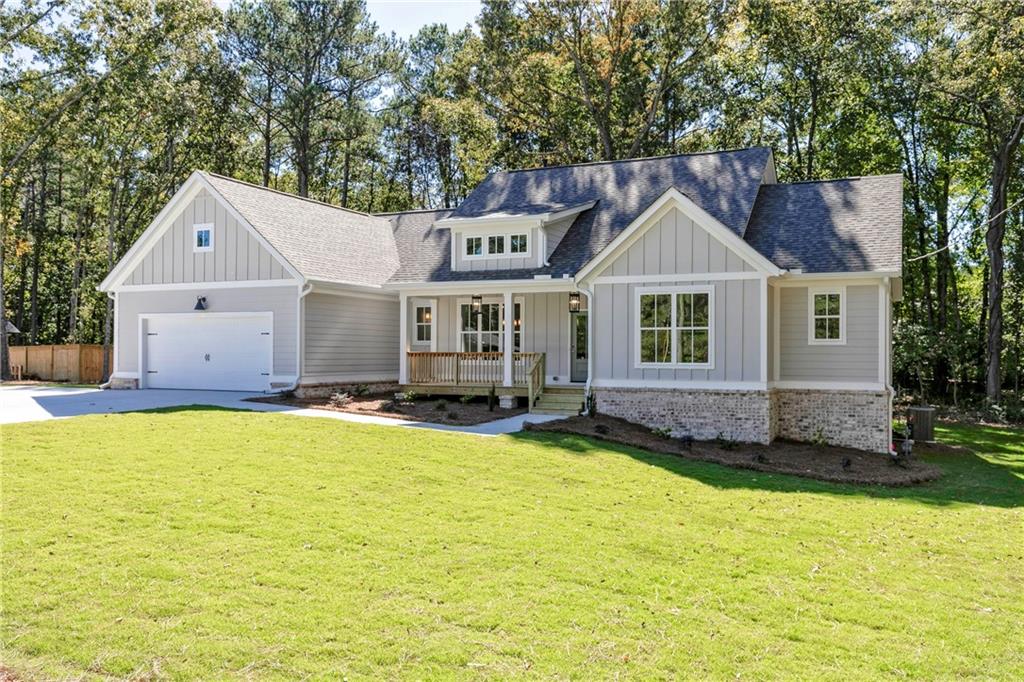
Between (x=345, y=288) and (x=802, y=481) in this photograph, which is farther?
(x=345, y=288)

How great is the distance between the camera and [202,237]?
789 inches

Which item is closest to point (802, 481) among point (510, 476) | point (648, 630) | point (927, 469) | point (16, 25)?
point (927, 469)

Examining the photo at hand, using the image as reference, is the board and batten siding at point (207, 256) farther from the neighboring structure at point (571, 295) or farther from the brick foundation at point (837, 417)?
the brick foundation at point (837, 417)

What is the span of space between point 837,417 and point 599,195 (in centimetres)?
855

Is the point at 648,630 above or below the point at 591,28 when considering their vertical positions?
below

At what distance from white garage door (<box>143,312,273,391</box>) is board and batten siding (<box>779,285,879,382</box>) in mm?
12060

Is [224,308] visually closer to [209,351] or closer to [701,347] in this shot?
[209,351]

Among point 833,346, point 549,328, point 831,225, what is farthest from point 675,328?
point 831,225

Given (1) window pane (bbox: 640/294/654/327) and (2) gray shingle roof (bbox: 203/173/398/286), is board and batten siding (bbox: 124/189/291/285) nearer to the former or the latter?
(2) gray shingle roof (bbox: 203/173/398/286)

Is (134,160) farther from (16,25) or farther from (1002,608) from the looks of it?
(1002,608)

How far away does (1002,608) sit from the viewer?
19.7 feet

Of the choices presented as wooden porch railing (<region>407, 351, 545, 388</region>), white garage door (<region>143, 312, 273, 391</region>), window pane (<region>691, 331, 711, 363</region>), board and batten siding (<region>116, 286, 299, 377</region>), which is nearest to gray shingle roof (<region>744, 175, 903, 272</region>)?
window pane (<region>691, 331, 711, 363</region>)

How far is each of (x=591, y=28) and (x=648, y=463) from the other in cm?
2189

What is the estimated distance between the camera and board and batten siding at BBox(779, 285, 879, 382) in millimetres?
15086
